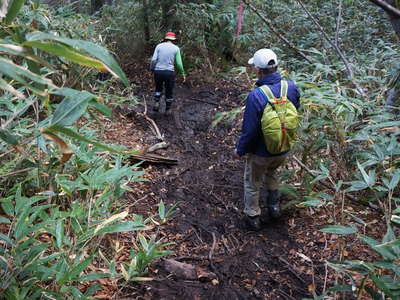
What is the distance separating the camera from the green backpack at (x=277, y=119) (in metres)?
3.34

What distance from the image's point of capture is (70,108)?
1223mm

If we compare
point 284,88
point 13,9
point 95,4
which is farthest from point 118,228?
point 95,4

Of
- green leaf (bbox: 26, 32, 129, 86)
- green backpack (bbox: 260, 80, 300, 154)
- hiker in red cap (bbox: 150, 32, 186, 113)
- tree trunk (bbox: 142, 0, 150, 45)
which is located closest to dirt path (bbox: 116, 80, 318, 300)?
green backpack (bbox: 260, 80, 300, 154)

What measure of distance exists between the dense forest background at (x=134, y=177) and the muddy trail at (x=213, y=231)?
29 mm

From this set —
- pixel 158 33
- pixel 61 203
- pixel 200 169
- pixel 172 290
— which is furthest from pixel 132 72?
pixel 172 290

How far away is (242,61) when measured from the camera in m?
9.29

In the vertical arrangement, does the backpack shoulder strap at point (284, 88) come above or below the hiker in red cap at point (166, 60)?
above

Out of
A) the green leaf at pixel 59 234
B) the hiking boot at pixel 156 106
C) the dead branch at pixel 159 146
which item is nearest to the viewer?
the green leaf at pixel 59 234

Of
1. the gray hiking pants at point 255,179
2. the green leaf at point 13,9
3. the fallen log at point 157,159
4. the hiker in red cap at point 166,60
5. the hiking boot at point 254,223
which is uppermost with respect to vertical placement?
the green leaf at point 13,9

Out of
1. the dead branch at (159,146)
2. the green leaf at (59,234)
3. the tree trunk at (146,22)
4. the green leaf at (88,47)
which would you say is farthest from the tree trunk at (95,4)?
the green leaf at (88,47)

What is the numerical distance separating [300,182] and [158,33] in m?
6.34

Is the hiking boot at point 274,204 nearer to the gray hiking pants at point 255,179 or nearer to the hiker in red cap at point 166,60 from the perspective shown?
the gray hiking pants at point 255,179

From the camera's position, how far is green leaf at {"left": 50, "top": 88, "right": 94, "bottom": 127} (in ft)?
3.85

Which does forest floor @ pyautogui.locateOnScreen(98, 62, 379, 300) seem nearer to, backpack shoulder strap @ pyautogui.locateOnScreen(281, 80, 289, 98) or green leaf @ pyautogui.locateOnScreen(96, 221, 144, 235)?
green leaf @ pyautogui.locateOnScreen(96, 221, 144, 235)
